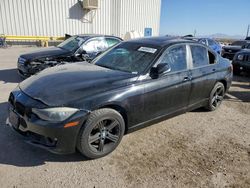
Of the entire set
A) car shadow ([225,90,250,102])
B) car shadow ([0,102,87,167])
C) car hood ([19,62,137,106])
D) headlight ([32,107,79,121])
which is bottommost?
car shadow ([225,90,250,102])

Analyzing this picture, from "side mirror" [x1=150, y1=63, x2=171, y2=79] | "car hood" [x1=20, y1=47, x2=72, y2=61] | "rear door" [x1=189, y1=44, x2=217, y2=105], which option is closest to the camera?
"side mirror" [x1=150, y1=63, x2=171, y2=79]

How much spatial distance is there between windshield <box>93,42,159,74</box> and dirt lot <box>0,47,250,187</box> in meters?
1.20

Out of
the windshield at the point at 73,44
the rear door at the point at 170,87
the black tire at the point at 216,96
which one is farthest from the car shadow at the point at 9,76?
the black tire at the point at 216,96

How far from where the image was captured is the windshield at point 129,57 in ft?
12.6

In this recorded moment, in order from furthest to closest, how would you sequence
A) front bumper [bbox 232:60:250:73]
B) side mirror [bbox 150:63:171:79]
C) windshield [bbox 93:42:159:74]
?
front bumper [bbox 232:60:250:73] < windshield [bbox 93:42:159:74] < side mirror [bbox 150:63:171:79]

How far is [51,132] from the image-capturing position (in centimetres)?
285

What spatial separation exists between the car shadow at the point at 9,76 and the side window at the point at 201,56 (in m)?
5.65

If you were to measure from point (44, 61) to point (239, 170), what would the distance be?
6044mm

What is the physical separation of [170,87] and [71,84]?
1.68 m

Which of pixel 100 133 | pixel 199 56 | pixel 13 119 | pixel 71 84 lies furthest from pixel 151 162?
pixel 199 56

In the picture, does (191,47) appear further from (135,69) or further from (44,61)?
(44,61)

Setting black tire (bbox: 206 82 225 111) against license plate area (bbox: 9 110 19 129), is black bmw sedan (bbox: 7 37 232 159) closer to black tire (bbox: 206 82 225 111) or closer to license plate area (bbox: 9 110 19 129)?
license plate area (bbox: 9 110 19 129)

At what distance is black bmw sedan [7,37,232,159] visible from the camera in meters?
2.92

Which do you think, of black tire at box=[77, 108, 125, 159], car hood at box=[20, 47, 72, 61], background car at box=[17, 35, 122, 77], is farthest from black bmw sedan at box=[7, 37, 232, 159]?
car hood at box=[20, 47, 72, 61]
